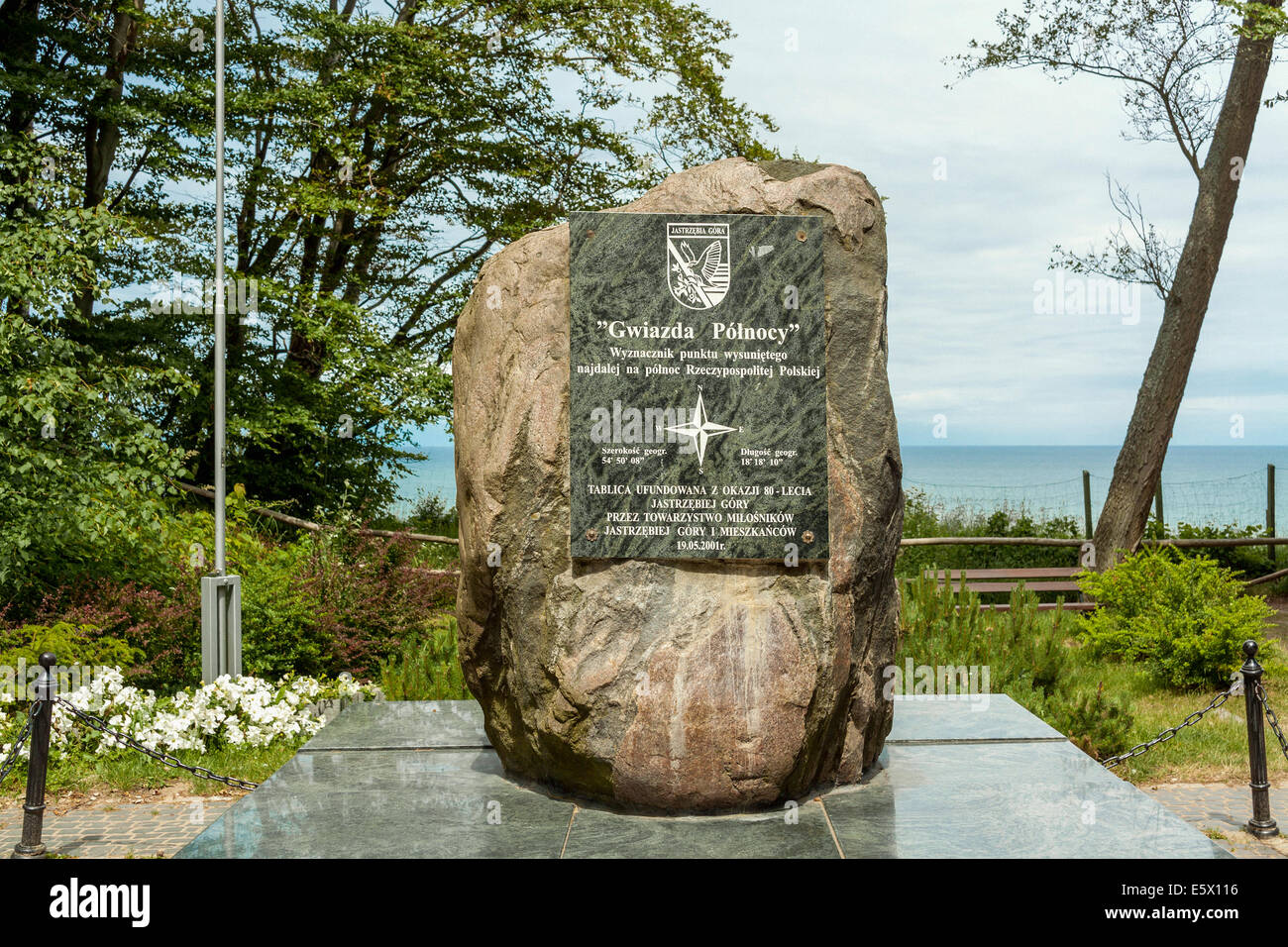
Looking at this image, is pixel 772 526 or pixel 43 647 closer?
pixel 772 526

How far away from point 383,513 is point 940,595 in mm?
9227

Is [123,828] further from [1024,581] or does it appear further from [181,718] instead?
[1024,581]

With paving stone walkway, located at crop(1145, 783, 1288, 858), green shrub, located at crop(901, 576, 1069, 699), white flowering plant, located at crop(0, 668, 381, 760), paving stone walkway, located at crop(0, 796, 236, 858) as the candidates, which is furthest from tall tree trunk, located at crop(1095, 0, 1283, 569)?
paving stone walkway, located at crop(0, 796, 236, 858)

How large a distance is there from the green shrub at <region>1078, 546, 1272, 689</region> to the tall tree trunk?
9.37 feet

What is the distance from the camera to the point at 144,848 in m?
6.31

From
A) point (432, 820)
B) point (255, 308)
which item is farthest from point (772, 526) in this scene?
point (255, 308)

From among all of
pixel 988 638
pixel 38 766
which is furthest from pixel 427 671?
pixel 988 638

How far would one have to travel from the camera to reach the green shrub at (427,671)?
8.63 metres

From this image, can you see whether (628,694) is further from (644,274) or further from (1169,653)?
(1169,653)

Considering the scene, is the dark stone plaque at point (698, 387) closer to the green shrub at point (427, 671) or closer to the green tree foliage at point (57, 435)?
the green shrub at point (427, 671)

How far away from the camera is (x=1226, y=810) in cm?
675

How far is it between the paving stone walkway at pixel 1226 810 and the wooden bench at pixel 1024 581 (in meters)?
5.70

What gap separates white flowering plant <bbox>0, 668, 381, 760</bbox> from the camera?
8.12m

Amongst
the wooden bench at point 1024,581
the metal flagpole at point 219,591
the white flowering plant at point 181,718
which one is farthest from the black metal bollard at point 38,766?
the wooden bench at point 1024,581
